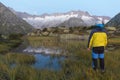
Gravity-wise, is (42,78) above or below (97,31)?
below

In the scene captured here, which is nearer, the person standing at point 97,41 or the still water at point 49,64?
the person standing at point 97,41

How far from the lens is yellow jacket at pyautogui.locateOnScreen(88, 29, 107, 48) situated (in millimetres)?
13492

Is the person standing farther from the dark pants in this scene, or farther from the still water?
the still water

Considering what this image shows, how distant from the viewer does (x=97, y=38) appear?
13508 millimetres

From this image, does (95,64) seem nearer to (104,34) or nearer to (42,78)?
(104,34)

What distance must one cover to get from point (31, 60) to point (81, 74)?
425 inches

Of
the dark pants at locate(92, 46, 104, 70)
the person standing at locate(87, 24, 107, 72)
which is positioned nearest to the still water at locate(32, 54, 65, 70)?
the dark pants at locate(92, 46, 104, 70)

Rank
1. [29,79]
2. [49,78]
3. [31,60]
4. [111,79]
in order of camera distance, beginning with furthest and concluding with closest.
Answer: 1. [31,60]
2. [49,78]
3. [29,79]
4. [111,79]

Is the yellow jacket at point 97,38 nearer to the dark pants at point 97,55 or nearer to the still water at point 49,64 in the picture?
the dark pants at point 97,55

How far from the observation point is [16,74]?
40.0ft

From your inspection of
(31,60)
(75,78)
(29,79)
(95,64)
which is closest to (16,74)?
(29,79)

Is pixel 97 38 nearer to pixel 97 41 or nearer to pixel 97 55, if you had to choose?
pixel 97 41

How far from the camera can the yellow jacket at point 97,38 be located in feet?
44.3

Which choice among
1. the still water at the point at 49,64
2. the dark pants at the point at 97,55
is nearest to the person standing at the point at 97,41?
the dark pants at the point at 97,55
